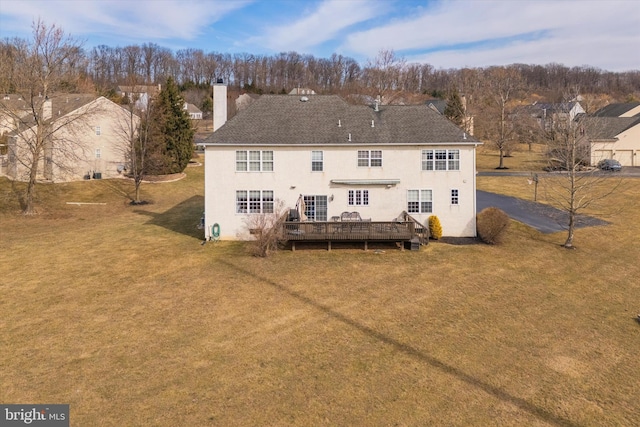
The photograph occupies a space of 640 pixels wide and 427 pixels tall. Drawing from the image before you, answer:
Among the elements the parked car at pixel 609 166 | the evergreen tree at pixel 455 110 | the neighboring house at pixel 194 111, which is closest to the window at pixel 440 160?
the parked car at pixel 609 166

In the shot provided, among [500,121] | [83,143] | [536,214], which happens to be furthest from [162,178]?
[500,121]

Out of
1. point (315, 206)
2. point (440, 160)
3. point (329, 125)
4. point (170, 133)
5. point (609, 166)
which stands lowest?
point (315, 206)

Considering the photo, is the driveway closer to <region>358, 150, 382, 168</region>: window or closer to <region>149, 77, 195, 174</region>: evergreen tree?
<region>358, 150, 382, 168</region>: window

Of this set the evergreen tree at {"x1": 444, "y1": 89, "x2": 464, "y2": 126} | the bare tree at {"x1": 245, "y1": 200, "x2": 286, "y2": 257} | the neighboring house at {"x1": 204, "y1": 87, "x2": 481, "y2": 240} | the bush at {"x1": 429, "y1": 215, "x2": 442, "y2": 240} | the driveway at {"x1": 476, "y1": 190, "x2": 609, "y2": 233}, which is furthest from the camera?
the evergreen tree at {"x1": 444, "y1": 89, "x2": 464, "y2": 126}

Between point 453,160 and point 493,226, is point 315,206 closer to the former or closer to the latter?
point 453,160

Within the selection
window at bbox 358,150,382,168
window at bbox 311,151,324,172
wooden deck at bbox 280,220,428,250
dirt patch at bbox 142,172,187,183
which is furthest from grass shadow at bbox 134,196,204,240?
window at bbox 358,150,382,168

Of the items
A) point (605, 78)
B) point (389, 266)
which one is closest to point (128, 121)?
point (389, 266)

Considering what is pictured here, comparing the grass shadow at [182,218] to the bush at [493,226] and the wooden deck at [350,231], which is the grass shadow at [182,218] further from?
the bush at [493,226]
